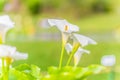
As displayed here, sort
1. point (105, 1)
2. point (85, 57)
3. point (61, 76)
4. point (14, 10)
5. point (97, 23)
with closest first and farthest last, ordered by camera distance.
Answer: point (61, 76) < point (85, 57) < point (14, 10) < point (97, 23) < point (105, 1)

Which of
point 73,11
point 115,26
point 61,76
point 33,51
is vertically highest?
→ point 73,11

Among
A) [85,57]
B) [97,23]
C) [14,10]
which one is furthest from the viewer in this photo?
[97,23]

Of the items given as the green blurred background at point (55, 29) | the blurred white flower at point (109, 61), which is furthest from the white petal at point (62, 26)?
the green blurred background at point (55, 29)

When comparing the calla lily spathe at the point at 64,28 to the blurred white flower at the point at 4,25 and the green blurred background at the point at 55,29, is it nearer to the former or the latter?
the blurred white flower at the point at 4,25

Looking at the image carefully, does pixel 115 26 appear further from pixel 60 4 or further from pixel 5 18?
pixel 5 18

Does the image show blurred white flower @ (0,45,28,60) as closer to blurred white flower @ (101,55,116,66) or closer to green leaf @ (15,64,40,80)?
green leaf @ (15,64,40,80)

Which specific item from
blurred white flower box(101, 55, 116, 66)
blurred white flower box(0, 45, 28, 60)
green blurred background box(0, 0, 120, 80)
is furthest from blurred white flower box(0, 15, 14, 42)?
green blurred background box(0, 0, 120, 80)

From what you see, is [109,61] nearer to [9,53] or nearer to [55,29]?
[9,53]

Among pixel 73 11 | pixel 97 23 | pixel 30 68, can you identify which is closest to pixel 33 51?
pixel 97 23

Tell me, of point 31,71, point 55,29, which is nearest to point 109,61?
point 31,71
